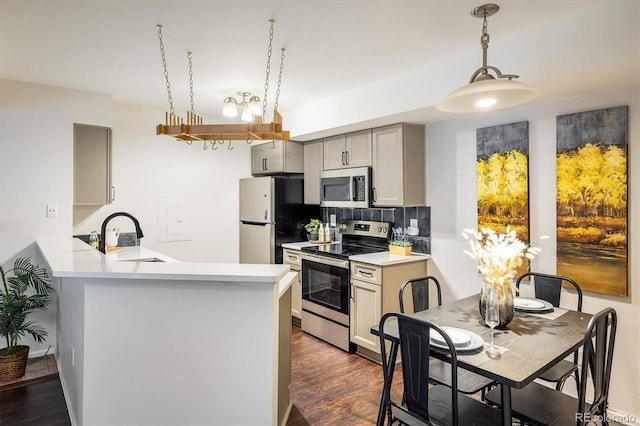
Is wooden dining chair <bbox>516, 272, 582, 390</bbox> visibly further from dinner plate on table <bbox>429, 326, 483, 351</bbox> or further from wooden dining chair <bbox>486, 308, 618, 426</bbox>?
dinner plate on table <bbox>429, 326, 483, 351</bbox>

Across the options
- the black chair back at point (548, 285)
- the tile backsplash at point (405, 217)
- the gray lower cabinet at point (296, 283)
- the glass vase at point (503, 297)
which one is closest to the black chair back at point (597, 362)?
the glass vase at point (503, 297)

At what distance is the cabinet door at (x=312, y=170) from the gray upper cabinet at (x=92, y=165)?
2054mm

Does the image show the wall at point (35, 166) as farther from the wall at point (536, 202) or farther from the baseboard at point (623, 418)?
the baseboard at point (623, 418)

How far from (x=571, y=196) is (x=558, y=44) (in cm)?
99

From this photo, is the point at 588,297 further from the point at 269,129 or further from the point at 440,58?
the point at 269,129

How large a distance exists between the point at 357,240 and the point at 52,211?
2.94 m

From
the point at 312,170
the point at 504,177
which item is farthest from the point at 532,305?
the point at 312,170

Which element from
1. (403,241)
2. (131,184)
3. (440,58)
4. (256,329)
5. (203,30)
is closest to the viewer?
(256,329)

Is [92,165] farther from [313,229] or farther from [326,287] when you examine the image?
[326,287]

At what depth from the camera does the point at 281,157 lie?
14.7 ft

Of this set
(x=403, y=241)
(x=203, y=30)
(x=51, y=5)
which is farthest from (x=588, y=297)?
(x=51, y=5)

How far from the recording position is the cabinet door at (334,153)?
13.1 ft

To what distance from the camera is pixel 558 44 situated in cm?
216

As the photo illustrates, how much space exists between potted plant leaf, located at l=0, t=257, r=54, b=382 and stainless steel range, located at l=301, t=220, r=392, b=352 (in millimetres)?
2291
